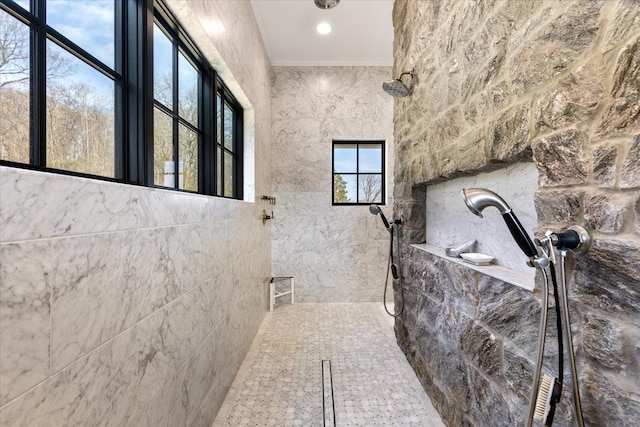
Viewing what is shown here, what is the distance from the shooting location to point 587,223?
81cm

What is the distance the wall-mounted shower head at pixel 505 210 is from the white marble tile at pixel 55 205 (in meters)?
1.08

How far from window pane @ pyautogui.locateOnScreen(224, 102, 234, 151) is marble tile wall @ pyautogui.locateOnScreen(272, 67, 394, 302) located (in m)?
1.12

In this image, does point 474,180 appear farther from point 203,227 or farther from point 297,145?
point 297,145

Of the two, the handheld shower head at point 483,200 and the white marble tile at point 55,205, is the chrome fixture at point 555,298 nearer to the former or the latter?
the handheld shower head at point 483,200

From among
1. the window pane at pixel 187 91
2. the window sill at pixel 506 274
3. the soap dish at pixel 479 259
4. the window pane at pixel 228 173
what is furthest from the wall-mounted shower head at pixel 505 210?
the window pane at pixel 228 173

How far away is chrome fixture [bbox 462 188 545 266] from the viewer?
89 centimetres

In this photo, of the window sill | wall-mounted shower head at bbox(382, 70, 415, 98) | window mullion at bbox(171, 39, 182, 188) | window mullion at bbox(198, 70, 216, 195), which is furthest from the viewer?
wall-mounted shower head at bbox(382, 70, 415, 98)

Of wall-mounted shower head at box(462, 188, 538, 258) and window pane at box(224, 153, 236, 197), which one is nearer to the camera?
wall-mounted shower head at box(462, 188, 538, 258)

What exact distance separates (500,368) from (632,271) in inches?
25.8

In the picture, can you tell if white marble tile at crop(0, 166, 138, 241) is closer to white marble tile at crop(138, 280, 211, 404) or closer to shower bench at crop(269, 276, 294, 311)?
white marble tile at crop(138, 280, 211, 404)

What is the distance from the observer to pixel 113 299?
84cm

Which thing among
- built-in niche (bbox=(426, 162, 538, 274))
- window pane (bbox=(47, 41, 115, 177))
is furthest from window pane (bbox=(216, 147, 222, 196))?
built-in niche (bbox=(426, 162, 538, 274))

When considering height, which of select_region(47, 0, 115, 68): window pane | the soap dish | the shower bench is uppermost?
select_region(47, 0, 115, 68): window pane

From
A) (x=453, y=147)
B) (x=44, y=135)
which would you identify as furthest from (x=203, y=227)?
(x=453, y=147)
